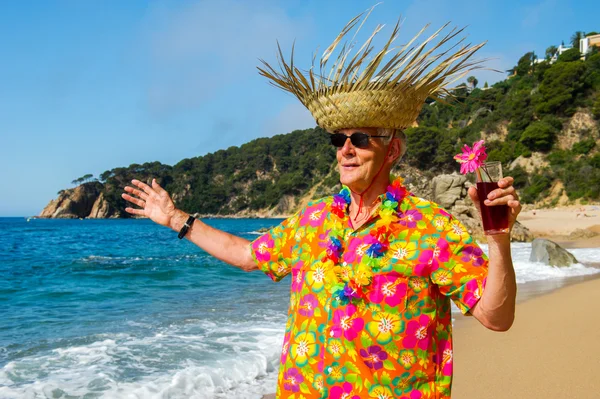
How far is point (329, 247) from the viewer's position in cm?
197

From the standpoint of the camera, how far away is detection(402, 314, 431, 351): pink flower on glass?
72.2 inches

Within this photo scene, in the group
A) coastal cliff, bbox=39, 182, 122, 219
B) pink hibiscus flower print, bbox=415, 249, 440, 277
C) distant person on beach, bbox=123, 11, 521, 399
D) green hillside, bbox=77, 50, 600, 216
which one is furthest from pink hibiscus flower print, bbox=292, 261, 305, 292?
coastal cliff, bbox=39, 182, 122, 219

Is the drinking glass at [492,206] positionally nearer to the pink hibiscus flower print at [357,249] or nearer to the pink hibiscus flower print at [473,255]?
the pink hibiscus flower print at [473,255]

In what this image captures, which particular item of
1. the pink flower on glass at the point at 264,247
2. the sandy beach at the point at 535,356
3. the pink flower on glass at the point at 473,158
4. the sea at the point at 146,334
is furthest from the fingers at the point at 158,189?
the sandy beach at the point at 535,356

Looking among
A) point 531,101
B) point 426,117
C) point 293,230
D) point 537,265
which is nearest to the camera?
point 293,230

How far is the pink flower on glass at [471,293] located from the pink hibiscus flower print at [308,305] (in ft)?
1.72

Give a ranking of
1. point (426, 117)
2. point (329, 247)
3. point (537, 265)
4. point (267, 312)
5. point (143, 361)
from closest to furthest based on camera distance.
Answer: point (329, 247), point (143, 361), point (267, 312), point (537, 265), point (426, 117)

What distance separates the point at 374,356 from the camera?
6.05 feet

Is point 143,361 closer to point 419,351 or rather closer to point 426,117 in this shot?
point 419,351

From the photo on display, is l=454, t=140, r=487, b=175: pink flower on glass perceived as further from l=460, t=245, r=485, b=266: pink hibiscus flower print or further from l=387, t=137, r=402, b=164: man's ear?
l=387, t=137, r=402, b=164: man's ear

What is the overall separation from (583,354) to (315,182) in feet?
263

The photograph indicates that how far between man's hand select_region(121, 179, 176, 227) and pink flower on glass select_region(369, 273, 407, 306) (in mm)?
1024

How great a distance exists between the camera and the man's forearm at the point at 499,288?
1645 mm

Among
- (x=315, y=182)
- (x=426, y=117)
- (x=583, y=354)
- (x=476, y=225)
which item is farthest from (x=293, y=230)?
(x=315, y=182)
